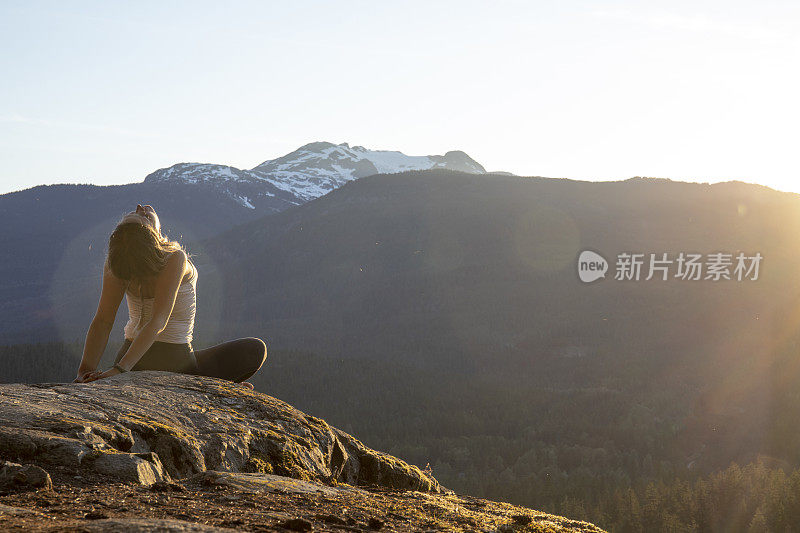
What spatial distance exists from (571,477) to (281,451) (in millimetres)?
149915

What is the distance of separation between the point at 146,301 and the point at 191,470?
291cm

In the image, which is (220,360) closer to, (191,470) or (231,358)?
(231,358)

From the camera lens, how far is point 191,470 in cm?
682

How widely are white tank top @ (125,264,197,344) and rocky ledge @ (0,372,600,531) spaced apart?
628 millimetres

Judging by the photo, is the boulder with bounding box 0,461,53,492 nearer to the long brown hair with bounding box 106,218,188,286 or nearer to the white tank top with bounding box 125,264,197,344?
the long brown hair with bounding box 106,218,188,286

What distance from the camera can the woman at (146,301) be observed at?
8.60m

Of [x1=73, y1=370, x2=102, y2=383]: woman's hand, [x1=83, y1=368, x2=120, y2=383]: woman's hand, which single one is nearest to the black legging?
[x1=73, y1=370, x2=102, y2=383]: woman's hand

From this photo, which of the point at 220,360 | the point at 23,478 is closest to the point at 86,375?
the point at 220,360

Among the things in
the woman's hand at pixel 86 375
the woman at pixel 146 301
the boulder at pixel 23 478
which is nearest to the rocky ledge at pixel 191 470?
the boulder at pixel 23 478

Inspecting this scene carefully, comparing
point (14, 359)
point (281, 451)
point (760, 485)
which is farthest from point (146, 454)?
point (14, 359)

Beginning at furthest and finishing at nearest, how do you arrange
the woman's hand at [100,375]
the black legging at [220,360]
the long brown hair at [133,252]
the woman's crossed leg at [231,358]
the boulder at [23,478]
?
the woman's crossed leg at [231,358] → the black legging at [220,360] → the woman's hand at [100,375] → the long brown hair at [133,252] → the boulder at [23,478]

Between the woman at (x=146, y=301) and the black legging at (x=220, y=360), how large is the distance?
1 cm

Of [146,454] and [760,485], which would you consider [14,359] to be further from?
[146,454]

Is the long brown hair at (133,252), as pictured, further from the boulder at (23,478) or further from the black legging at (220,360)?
the boulder at (23,478)
